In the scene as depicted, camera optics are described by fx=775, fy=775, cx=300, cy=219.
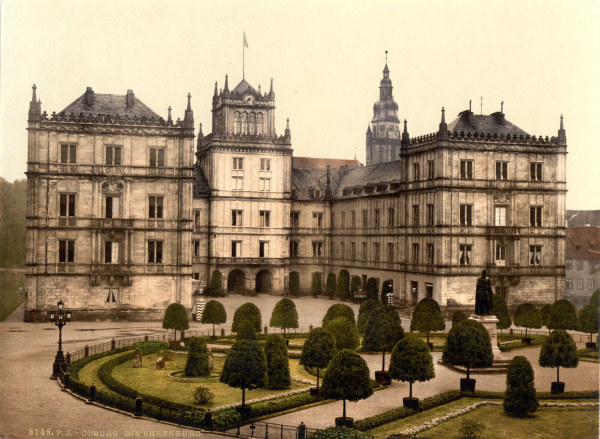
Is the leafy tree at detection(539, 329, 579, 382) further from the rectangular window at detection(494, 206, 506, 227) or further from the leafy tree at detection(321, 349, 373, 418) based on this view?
the rectangular window at detection(494, 206, 506, 227)

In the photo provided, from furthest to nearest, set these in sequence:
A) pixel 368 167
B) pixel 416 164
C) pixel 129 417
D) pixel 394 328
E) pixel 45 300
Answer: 1. pixel 368 167
2. pixel 416 164
3. pixel 45 300
4. pixel 394 328
5. pixel 129 417

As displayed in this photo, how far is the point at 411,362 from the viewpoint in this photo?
39.2 m

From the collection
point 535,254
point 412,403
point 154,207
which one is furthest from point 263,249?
point 412,403

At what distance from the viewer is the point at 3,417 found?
37062mm

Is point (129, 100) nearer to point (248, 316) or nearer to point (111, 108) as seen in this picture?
point (111, 108)

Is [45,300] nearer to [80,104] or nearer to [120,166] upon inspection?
[120,166]

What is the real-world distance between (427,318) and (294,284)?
37.7 m

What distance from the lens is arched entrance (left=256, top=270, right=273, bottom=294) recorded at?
92.6 m

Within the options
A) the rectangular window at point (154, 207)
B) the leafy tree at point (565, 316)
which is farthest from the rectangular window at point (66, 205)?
the leafy tree at point (565, 316)

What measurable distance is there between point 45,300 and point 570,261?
4499 cm

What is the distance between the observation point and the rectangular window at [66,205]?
66.3 m

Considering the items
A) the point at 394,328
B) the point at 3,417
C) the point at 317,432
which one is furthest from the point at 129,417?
the point at 394,328

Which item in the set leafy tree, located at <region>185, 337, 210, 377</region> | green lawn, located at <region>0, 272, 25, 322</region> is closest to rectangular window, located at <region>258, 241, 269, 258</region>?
green lawn, located at <region>0, 272, 25, 322</region>

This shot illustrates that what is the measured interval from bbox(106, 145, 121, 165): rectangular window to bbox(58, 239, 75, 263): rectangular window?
762 cm
